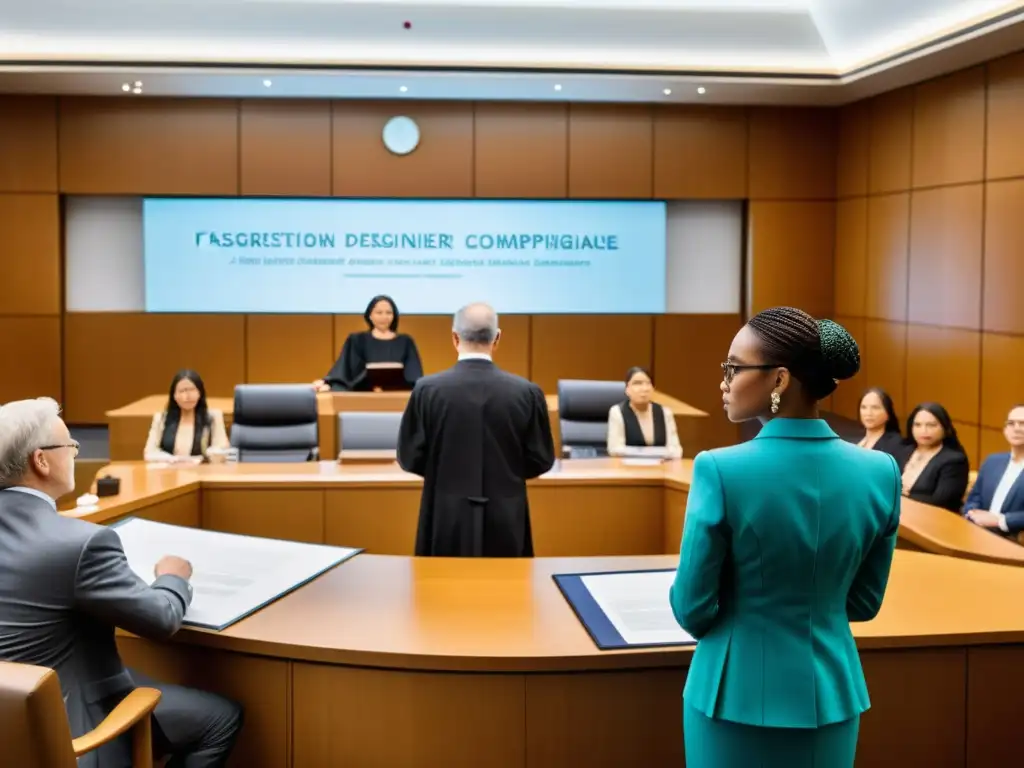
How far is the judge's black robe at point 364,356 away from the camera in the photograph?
25.8 ft

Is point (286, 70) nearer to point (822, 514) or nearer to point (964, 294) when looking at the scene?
point (964, 294)

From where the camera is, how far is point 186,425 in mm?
6008

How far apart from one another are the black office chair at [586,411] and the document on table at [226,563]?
3.56m

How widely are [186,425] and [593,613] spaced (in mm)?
3915

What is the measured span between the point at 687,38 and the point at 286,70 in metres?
3.31

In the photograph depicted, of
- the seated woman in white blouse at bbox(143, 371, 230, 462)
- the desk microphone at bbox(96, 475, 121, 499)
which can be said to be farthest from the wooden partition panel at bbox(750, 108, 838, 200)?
the desk microphone at bbox(96, 475, 121, 499)

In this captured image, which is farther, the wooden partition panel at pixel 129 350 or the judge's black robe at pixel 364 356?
the wooden partition panel at pixel 129 350

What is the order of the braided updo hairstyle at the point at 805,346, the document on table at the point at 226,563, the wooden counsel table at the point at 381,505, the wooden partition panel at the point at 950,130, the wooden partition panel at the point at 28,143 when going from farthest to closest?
the wooden partition panel at the point at 28,143
the wooden partition panel at the point at 950,130
the wooden counsel table at the point at 381,505
the document on table at the point at 226,563
the braided updo hairstyle at the point at 805,346

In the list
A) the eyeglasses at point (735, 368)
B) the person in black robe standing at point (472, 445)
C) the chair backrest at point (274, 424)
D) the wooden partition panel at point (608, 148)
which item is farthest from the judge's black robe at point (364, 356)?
the eyeglasses at point (735, 368)

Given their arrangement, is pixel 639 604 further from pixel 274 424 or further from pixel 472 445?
pixel 274 424

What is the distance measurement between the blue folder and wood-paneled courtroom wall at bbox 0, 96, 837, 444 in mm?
7235

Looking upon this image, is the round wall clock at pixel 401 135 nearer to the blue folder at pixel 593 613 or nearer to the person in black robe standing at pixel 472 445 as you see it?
the person in black robe standing at pixel 472 445

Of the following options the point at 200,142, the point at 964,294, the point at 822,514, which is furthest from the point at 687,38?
the point at 822,514

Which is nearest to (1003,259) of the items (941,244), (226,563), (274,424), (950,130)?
(941,244)
